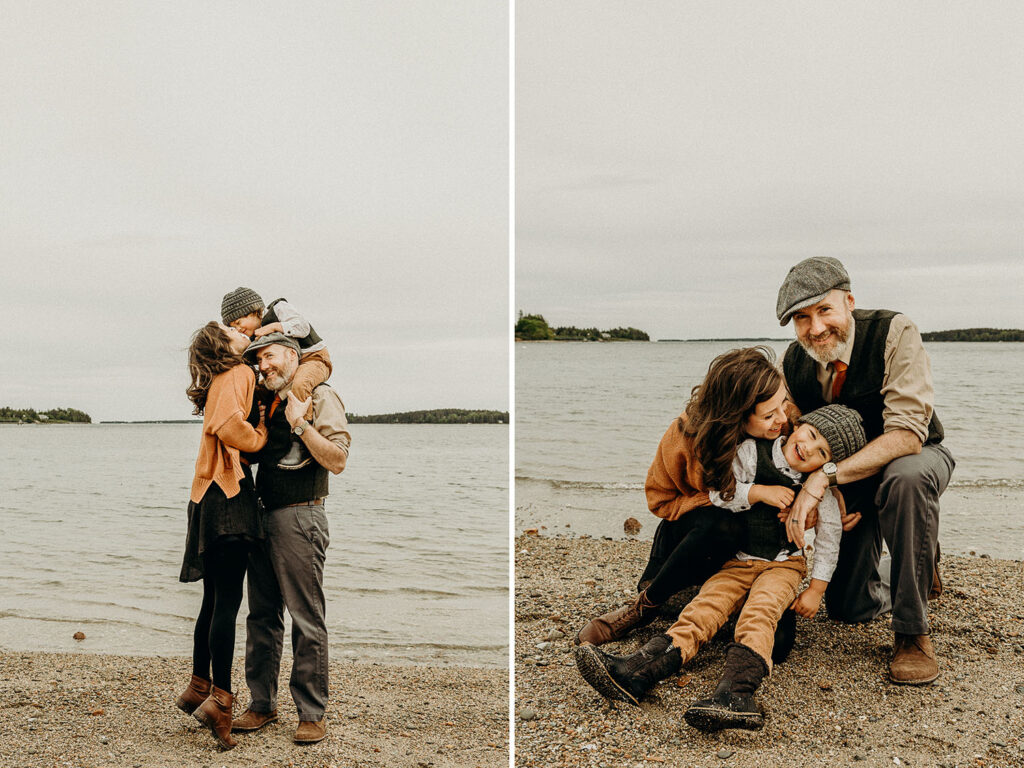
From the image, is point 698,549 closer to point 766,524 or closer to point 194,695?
point 766,524

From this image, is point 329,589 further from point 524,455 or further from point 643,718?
point 524,455

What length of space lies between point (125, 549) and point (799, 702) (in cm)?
796

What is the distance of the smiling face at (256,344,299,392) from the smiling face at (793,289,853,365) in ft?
7.01

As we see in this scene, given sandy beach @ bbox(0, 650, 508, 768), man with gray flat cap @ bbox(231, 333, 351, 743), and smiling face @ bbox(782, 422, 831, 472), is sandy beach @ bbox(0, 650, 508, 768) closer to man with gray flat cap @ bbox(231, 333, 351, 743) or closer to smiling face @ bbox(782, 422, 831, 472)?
man with gray flat cap @ bbox(231, 333, 351, 743)

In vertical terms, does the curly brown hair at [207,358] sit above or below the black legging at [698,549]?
above

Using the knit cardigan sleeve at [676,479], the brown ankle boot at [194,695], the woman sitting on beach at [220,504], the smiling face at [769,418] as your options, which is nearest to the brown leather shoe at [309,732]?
the woman sitting on beach at [220,504]

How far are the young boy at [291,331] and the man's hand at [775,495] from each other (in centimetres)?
182

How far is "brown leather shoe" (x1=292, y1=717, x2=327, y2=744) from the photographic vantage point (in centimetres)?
338

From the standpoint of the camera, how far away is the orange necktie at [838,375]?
3.48 metres

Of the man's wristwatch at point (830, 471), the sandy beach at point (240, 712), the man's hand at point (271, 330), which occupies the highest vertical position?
the man's hand at point (271, 330)

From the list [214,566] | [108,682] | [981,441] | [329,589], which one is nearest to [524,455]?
[329,589]

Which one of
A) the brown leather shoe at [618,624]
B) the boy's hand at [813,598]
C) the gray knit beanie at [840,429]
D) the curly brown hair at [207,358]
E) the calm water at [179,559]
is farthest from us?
the calm water at [179,559]

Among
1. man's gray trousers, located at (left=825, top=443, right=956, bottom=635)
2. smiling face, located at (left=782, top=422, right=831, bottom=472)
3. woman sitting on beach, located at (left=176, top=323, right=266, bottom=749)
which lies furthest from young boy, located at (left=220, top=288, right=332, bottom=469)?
man's gray trousers, located at (left=825, top=443, right=956, bottom=635)

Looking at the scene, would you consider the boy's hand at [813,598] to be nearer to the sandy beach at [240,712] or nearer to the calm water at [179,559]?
the sandy beach at [240,712]
